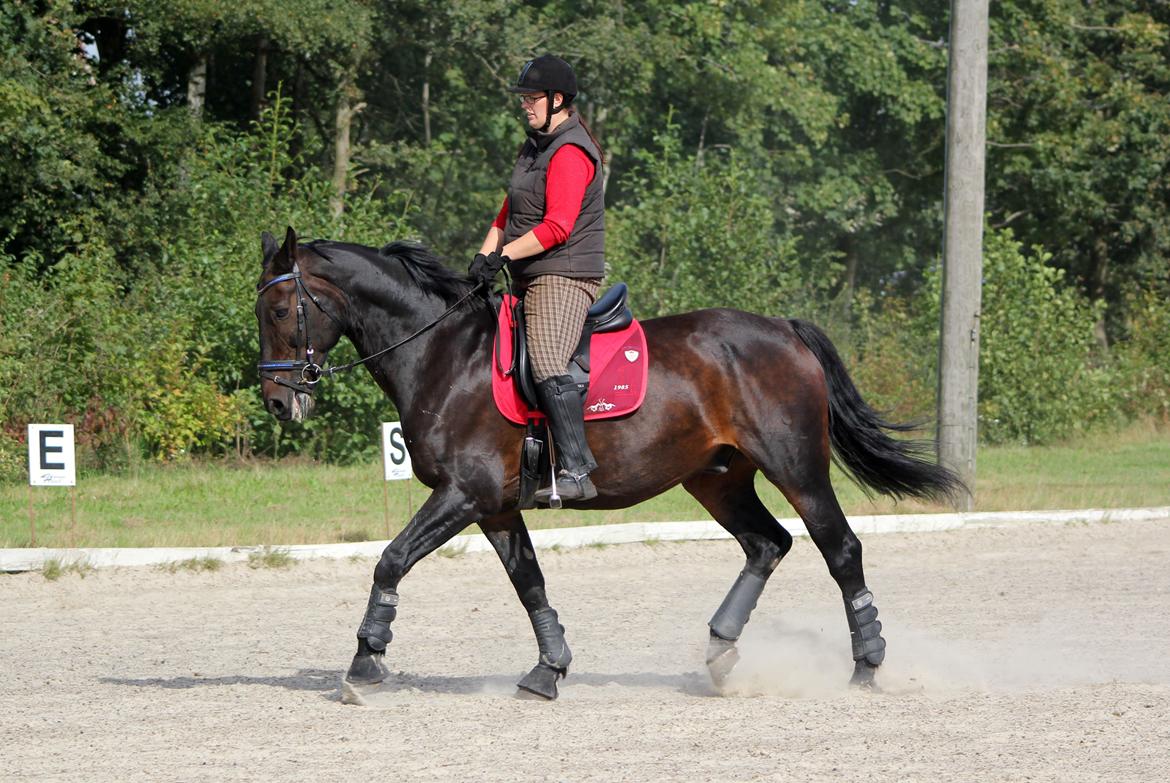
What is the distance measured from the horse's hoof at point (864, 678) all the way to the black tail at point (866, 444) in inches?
41.1

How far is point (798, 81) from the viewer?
101 feet

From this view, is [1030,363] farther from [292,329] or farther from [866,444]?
[292,329]

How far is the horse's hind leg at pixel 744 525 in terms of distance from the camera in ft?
23.0

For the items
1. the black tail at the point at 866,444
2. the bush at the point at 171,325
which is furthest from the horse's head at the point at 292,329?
the bush at the point at 171,325

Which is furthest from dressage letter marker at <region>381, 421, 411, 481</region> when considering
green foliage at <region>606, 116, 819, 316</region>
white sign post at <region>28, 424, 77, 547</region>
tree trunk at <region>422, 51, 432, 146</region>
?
tree trunk at <region>422, 51, 432, 146</region>

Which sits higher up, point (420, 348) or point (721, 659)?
point (420, 348)

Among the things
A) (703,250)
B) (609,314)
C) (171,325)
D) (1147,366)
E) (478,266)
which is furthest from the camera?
(1147,366)

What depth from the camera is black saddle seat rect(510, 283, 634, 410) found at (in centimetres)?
645

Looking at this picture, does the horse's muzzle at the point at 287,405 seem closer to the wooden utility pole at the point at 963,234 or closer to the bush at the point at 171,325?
the wooden utility pole at the point at 963,234

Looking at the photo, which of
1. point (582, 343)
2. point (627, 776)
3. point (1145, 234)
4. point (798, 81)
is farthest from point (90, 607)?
point (1145, 234)

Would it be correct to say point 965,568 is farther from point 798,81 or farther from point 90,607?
point 798,81

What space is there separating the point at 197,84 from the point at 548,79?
1763 cm

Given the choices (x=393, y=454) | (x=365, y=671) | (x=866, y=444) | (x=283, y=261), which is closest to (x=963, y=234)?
(x=393, y=454)

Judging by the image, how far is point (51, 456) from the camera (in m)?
10.4
